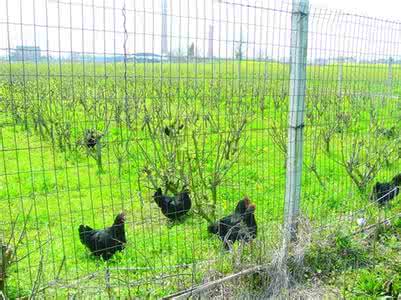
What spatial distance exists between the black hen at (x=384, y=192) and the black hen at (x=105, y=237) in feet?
10.2

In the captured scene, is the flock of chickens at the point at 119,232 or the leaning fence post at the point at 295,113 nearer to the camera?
the leaning fence post at the point at 295,113

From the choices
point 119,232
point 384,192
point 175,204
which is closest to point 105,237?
point 119,232

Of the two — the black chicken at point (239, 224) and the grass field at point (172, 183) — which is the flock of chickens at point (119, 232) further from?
the grass field at point (172, 183)

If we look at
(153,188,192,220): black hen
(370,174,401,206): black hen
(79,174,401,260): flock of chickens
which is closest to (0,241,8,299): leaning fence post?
(79,174,401,260): flock of chickens

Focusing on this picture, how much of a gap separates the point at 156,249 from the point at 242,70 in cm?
211

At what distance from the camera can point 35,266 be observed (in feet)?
12.5

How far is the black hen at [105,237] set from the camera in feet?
13.3

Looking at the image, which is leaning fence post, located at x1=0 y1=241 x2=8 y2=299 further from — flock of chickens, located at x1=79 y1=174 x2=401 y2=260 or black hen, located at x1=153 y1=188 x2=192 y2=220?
black hen, located at x1=153 y1=188 x2=192 y2=220

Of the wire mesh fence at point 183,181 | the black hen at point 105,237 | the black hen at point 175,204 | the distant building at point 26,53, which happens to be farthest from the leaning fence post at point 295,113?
the distant building at point 26,53

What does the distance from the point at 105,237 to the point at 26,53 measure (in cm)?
217

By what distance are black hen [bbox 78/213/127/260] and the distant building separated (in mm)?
2001

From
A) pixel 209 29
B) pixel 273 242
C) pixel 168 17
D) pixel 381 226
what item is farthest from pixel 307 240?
pixel 168 17

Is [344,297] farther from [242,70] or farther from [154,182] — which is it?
[154,182]

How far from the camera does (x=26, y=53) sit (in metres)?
2.43
